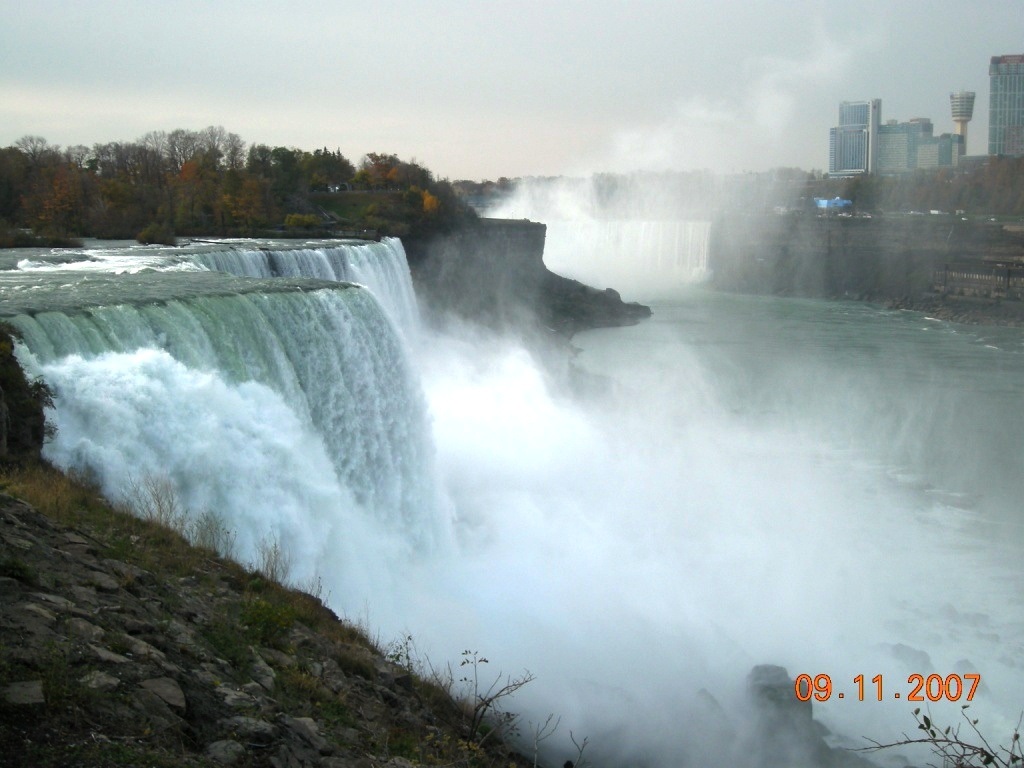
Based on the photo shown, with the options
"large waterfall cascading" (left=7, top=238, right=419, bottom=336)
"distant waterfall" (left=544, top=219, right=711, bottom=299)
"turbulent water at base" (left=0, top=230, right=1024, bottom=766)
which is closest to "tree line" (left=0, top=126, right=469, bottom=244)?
"large waterfall cascading" (left=7, top=238, right=419, bottom=336)

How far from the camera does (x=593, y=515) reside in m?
14.5

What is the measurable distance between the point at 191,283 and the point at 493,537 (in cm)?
519

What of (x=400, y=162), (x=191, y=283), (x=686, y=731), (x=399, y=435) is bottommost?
(x=686, y=731)

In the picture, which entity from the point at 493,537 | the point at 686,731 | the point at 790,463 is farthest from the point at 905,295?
the point at 686,731

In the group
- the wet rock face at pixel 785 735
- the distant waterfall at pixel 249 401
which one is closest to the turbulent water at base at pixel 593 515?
the distant waterfall at pixel 249 401

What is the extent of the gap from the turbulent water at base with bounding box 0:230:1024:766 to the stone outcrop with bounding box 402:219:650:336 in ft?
38.9

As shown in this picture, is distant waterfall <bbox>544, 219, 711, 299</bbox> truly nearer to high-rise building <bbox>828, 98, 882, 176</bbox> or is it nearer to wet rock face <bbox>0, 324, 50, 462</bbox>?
wet rock face <bbox>0, 324, 50, 462</bbox>

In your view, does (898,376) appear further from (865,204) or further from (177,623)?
(865,204)

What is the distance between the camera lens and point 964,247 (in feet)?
159

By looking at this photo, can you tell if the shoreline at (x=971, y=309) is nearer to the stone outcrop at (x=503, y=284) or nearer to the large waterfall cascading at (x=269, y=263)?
the stone outcrop at (x=503, y=284)

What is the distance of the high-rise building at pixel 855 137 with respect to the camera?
149750mm

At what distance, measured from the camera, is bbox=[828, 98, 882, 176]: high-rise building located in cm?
14975

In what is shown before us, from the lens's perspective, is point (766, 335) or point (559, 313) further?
point (559, 313)
